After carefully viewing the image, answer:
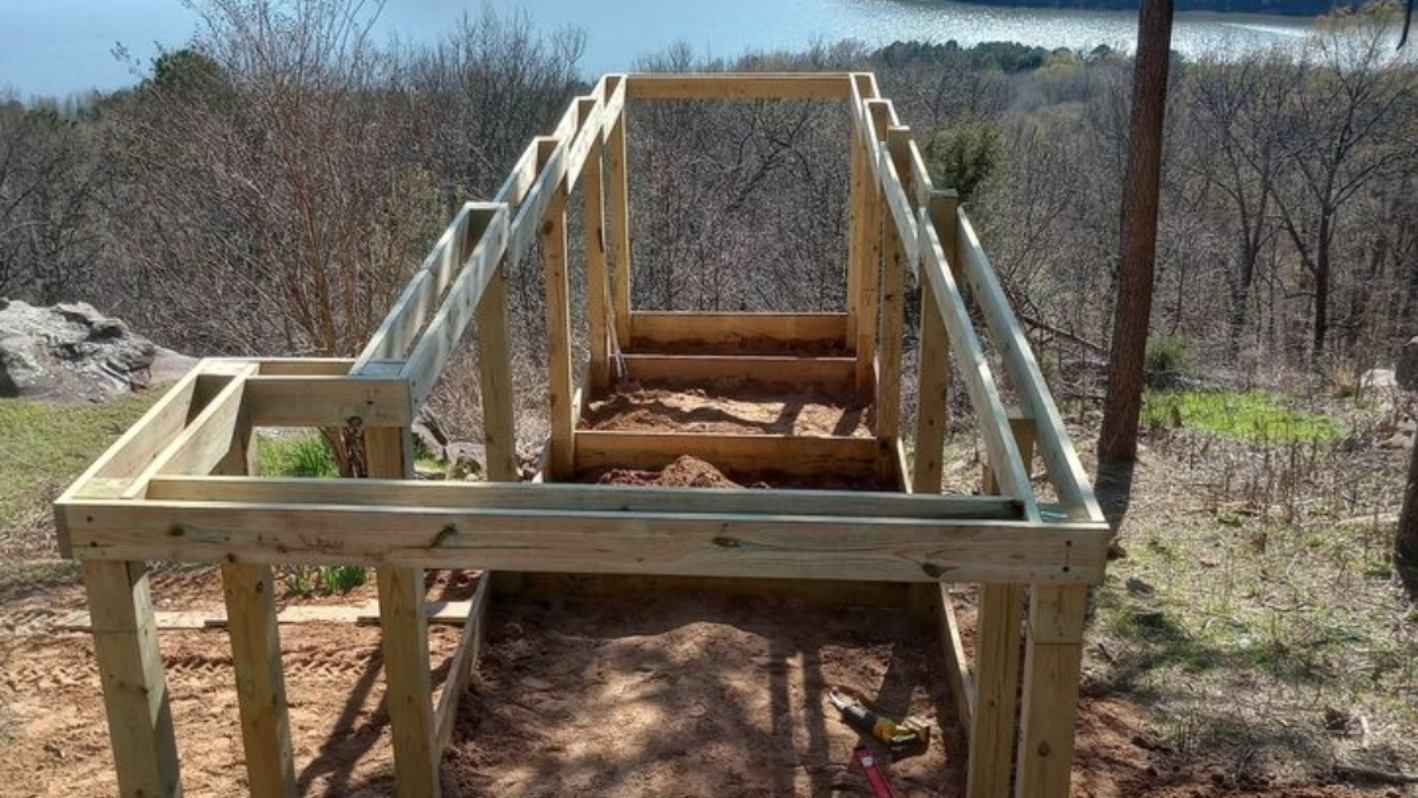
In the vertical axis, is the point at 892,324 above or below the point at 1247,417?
above

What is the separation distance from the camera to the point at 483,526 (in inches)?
105

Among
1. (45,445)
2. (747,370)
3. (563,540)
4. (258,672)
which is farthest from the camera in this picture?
(45,445)

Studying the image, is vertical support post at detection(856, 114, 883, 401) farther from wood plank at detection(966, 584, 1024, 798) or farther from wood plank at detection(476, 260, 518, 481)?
wood plank at detection(966, 584, 1024, 798)

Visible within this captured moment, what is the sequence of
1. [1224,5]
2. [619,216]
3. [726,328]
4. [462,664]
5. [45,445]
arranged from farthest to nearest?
[1224,5] < [45,445] < [726,328] < [619,216] < [462,664]

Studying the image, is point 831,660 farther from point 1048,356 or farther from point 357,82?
point 1048,356

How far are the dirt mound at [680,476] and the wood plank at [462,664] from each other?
1072 mm

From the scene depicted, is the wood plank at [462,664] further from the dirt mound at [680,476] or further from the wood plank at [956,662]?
the wood plank at [956,662]

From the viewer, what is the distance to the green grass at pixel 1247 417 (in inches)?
388

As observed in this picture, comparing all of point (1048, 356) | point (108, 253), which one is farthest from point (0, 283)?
point (1048, 356)

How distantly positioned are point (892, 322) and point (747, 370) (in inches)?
65.6

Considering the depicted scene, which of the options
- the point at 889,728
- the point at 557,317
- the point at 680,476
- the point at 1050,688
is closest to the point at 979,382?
the point at 1050,688

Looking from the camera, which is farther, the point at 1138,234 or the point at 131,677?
the point at 1138,234

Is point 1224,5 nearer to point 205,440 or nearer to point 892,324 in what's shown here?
point 892,324

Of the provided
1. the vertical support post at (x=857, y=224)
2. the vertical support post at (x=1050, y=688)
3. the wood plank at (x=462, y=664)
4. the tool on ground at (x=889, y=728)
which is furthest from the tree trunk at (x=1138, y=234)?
the vertical support post at (x=1050, y=688)
